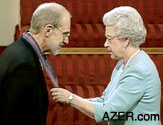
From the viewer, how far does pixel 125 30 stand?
2252 millimetres

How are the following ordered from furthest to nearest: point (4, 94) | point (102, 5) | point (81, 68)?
point (102, 5), point (81, 68), point (4, 94)

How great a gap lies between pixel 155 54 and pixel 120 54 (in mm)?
1585

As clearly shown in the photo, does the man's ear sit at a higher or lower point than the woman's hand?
higher

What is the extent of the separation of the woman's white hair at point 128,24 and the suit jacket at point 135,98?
0.33 ft

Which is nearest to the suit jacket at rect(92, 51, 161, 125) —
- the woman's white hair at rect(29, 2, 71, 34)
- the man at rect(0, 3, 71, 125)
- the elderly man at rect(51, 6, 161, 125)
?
the elderly man at rect(51, 6, 161, 125)

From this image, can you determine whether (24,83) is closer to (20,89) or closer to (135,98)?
(20,89)

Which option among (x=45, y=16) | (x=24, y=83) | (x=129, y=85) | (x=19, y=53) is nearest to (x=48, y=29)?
(x=45, y=16)

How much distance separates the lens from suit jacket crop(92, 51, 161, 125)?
2186mm

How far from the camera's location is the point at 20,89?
6.46ft

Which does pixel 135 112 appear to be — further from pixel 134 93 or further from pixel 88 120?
pixel 88 120

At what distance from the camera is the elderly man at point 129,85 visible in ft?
7.18

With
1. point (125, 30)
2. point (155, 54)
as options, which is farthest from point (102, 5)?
point (125, 30)

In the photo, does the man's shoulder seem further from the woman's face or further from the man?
the woman's face

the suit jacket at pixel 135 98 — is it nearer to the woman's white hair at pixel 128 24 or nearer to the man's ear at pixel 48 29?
the woman's white hair at pixel 128 24
